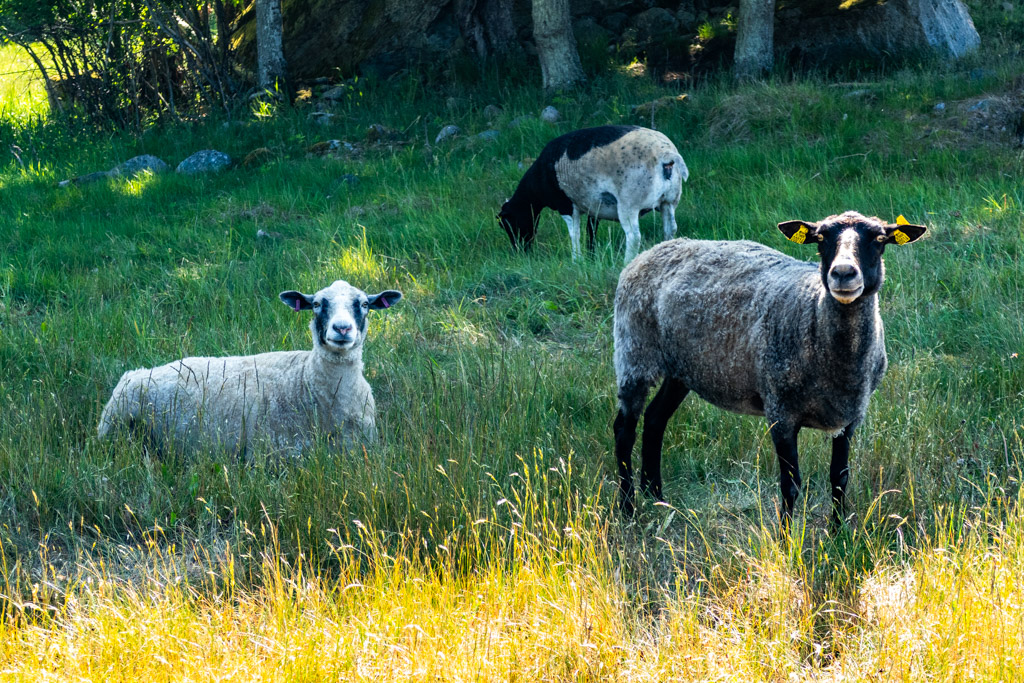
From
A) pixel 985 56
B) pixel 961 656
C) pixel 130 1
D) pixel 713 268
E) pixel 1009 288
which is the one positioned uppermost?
pixel 130 1

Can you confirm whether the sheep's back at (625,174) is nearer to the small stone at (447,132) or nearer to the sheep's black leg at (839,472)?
the small stone at (447,132)

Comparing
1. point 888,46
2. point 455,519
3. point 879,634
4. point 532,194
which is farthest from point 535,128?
point 879,634

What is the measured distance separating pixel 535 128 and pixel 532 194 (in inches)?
111

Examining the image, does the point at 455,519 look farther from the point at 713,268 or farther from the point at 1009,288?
the point at 1009,288

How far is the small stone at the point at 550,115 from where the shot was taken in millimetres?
13516

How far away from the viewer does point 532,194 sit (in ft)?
35.1

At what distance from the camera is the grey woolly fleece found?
Answer: 4.11 m

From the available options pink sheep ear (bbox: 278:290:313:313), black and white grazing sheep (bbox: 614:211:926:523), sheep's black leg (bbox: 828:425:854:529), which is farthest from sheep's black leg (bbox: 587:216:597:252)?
sheep's black leg (bbox: 828:425:854:529)

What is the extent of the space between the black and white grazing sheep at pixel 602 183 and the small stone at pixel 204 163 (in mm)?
5366

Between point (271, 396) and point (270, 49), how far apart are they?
11609 millimetres

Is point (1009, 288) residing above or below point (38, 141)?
below

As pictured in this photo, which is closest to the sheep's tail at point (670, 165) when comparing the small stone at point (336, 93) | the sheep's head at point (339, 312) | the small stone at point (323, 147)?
the sheep's head at point (339, 312)

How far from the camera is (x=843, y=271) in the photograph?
12.2 feet

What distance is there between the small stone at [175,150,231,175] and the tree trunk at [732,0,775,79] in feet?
25.4
